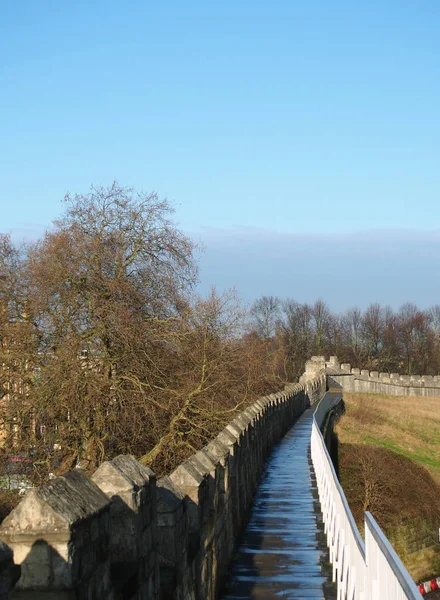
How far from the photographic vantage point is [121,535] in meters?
4.57

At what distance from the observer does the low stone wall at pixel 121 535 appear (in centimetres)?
341

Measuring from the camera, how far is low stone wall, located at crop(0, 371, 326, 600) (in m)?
3.41

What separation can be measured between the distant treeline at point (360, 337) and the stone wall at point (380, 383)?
53.2 ft

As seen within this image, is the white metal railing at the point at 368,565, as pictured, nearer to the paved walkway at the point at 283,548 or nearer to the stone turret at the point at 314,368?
the paved walkway at the point at 283,548

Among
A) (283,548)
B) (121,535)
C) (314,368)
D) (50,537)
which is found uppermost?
(314,368)

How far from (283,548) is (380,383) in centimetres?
6089

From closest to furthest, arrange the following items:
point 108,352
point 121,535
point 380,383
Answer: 1. point 121,535
2. point 108,352
3. point 380,383

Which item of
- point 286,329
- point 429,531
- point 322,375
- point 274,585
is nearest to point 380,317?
point 286,329

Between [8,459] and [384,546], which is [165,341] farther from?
[384,546]

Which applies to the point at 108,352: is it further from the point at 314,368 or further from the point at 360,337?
the point at 360,337

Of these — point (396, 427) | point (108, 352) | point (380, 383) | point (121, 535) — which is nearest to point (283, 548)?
point (121, 535)

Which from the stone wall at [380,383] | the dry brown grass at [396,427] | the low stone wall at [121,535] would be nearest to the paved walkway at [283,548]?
the low stone wall at [121,535]

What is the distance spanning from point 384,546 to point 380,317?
115 m

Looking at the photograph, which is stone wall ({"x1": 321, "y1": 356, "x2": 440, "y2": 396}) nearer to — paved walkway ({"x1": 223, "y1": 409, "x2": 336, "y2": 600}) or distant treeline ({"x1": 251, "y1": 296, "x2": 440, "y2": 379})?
distant treeline ({"x1": 251, "y1": 296, "x2": 440, "y2": 379})
